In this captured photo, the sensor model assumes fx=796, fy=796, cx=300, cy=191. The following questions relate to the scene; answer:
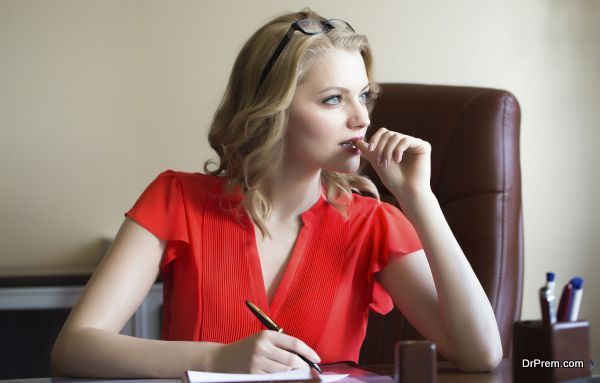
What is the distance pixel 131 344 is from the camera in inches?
49.5

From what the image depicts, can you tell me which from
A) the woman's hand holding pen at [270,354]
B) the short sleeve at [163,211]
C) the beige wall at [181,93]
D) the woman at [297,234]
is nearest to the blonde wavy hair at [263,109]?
the woman at [297,234]

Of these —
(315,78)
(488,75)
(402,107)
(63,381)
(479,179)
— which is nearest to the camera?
(63,381)

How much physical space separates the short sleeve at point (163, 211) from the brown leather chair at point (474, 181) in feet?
1.84

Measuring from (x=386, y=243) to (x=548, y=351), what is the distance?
0.65 metres

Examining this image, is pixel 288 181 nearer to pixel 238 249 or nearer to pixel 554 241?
pixel 238 249

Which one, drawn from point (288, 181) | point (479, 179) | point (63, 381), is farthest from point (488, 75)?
point (63, 381)

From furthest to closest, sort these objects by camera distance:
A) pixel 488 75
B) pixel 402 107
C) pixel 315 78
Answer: pixel 488 75 < pixel 402 107 < pixel 315 78

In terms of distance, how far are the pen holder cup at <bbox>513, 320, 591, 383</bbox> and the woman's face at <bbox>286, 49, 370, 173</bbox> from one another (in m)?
0.59

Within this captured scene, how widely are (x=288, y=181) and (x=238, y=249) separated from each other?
17 cm

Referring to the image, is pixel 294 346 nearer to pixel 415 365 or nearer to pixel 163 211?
pixel 415 365

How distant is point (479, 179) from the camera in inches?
70.7

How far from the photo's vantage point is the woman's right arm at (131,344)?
113 cm

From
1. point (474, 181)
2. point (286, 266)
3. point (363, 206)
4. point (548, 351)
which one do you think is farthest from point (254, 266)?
point (548, 351)

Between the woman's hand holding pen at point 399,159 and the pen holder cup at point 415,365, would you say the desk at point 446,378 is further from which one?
the woman's hand holding pen at point 399,159
